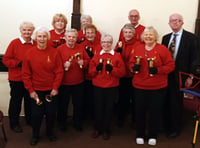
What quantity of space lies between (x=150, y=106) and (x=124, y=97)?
604mm

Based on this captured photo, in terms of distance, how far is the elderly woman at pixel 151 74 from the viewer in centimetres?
301

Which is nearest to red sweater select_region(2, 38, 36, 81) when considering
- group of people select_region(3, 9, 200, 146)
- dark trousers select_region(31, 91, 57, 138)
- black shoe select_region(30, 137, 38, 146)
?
group of people select_region(3, 9, 200, 146)

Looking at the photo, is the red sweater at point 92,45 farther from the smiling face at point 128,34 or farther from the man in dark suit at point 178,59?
the man in dark suit at point 178,59

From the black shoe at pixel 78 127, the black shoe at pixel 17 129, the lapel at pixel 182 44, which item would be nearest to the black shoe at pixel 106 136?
the black shoe at pixel 78 127

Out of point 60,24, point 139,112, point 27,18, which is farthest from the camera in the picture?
point 27,18

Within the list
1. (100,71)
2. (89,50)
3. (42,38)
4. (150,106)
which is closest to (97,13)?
(89,50)

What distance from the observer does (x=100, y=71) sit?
3.17 m

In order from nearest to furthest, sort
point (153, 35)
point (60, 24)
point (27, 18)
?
1. point (153, 35)
2. point (60, 24)
3. point (27, 18)

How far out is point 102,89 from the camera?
10.6 ft

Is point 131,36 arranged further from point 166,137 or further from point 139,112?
point 166,137

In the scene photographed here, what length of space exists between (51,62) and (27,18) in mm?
1213

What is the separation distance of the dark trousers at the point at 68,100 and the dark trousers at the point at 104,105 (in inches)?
9.6

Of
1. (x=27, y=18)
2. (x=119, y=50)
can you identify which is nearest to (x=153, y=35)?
(x=119, y=50)

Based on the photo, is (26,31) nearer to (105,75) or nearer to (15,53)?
(15,53)
